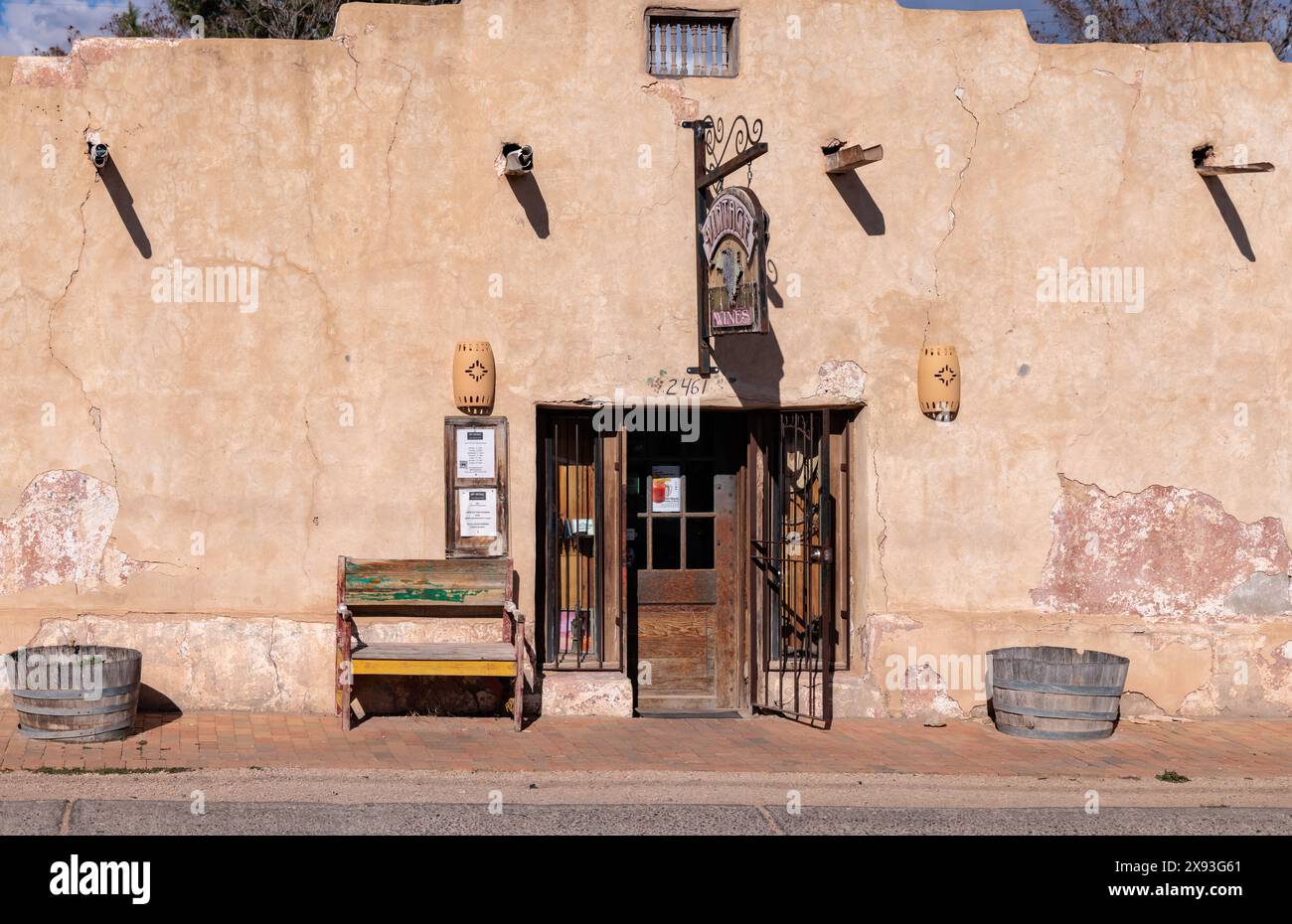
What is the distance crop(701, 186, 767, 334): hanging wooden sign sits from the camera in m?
9.60

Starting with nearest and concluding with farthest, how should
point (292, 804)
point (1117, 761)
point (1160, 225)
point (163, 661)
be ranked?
point (292, 804)
point (1117, 761)
point (163, 661)
point (1160, 225)

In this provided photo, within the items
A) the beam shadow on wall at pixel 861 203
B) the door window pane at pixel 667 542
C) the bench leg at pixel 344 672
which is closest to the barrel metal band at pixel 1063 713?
the door window pane at pixel 667 542

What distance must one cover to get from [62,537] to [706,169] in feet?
17.3

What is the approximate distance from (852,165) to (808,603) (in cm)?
321

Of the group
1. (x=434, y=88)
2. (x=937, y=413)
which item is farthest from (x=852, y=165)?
(x=434, y=88)

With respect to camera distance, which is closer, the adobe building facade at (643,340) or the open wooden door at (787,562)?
the adobe building facade at (643,340)

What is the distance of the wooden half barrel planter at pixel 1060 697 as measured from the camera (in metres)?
10.3

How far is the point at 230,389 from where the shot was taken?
35.1 feet

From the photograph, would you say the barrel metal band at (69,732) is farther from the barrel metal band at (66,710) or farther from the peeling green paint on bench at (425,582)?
the peeling green paint on bench at (425,582)

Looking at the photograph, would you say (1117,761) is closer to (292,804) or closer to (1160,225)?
(1160,225)

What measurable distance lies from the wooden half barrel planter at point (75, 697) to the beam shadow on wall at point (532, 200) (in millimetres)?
4099

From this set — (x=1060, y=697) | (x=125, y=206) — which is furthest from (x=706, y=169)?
(x=1060, y=697)

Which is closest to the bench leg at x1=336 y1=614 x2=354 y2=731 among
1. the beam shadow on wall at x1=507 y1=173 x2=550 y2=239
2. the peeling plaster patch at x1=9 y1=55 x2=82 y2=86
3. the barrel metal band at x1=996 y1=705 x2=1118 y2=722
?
the beam shadow on wall at x1=507 y1=173 x2=550 y2=239

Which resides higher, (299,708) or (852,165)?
(852,165)
